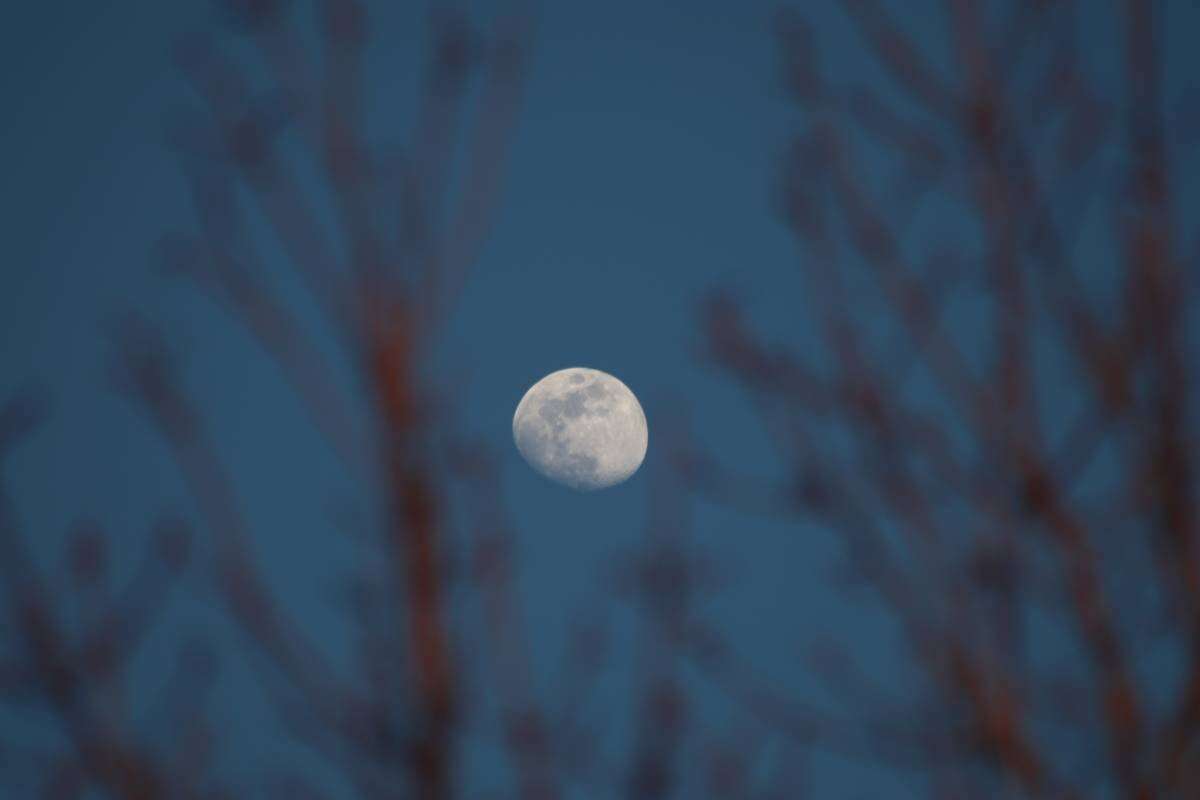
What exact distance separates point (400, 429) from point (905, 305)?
2.63 ft

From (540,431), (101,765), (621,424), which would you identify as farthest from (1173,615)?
(621,424)

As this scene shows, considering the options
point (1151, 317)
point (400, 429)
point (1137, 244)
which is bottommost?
point (400, 429)

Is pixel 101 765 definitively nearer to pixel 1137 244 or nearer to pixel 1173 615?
pixel 1173 615

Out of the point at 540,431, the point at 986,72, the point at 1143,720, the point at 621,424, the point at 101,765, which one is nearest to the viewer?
the point at 1143,720

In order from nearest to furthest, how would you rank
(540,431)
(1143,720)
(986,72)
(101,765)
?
(1143,720) < (101,765) < (986,72) < (540,431)

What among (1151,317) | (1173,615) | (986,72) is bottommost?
(1173,615)

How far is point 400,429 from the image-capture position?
151cm

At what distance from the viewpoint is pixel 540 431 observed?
8.35 m

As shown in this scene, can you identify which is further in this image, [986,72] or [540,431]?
[540,431]

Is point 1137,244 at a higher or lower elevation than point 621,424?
lower

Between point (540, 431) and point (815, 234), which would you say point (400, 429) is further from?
point (540, 431)

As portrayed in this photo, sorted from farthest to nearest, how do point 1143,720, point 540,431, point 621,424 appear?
point 621,424
point 540,431
point 1143,720

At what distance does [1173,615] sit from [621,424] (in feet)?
25.9

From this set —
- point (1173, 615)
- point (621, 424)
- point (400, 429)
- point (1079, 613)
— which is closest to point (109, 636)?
point (400, 429)
